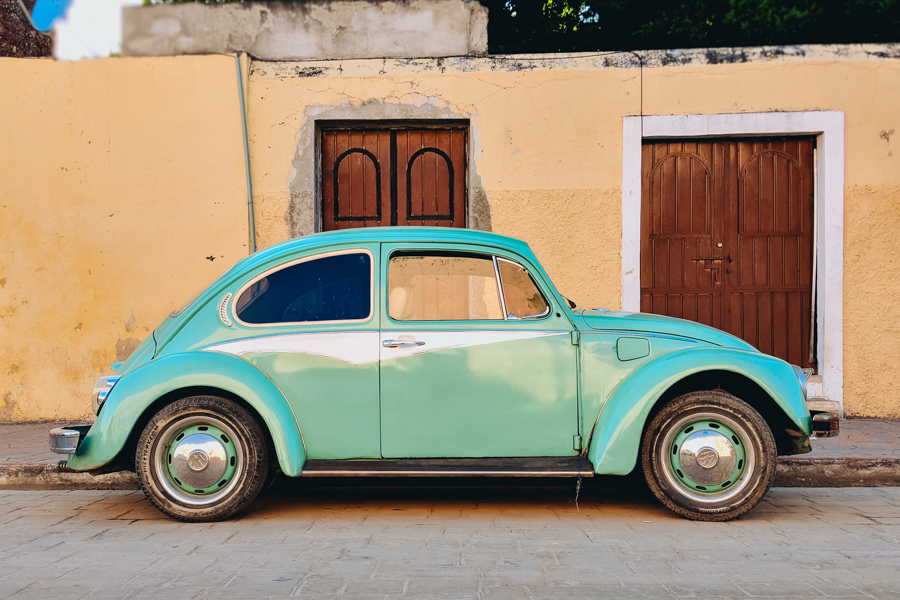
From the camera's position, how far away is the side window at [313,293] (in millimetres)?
4758

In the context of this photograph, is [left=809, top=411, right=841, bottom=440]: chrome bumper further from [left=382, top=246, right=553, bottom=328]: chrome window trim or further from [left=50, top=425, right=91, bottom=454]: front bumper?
[left=50, top=425, right=91, bottom=454]: front bumper

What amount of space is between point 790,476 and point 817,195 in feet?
11.6

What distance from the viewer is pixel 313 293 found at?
4801 mm

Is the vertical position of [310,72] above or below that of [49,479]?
above

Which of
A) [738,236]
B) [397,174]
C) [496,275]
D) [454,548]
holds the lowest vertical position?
[454,548]

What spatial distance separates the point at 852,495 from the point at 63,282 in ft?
24.3

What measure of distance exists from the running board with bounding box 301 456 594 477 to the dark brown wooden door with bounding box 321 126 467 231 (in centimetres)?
420

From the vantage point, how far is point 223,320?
187 inches

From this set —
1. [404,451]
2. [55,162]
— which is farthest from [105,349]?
[404,451]

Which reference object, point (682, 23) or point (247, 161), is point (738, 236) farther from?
point (247, 161)

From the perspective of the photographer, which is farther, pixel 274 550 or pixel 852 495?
pixel 852 495

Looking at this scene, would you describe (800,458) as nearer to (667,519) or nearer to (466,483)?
(667,519)

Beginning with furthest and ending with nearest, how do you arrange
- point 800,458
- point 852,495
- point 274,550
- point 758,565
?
point 800,458
point 852,495
point 274,550
point 758,565

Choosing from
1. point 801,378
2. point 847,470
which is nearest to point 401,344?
point 801,378
